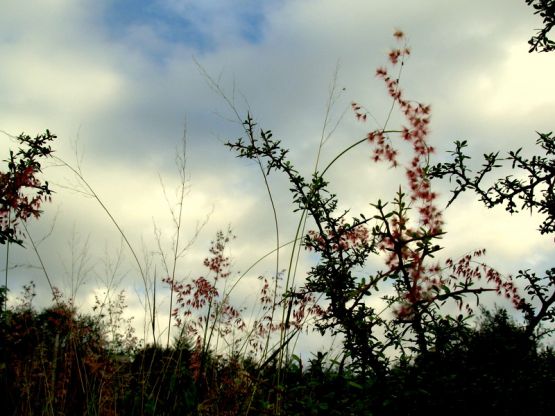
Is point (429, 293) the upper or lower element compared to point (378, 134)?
lower

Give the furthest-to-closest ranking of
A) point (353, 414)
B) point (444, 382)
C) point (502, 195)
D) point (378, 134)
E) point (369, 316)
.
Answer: point (378, 134) → point (502, 195) → point (369, 316) → point (444, 382) → point (353, 414)

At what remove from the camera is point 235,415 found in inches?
116

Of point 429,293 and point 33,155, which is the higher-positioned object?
point 33,155

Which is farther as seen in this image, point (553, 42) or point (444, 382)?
point (553, 42)

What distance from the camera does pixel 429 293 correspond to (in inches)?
114

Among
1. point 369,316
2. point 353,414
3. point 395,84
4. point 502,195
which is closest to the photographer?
point 353,414

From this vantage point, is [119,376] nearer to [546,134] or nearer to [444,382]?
[444,382]

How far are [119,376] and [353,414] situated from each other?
105 inches

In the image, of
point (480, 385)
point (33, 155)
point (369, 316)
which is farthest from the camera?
point (33, 155)

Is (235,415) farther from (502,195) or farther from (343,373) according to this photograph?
(502,195)

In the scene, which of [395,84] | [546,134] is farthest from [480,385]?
[395,84]

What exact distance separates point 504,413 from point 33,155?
3694mm

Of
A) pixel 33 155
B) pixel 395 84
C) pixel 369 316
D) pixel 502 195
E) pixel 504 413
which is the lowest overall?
pixel 504 413

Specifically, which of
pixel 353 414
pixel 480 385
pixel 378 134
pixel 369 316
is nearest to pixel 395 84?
pixel 378 134
